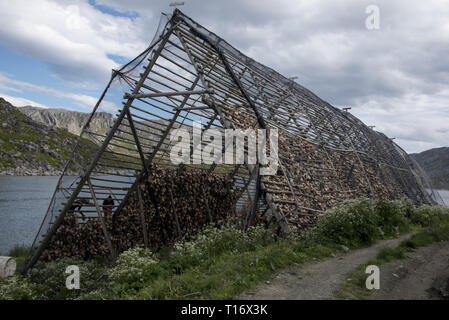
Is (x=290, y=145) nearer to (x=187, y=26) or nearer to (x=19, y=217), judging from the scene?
(x=187, y=26)

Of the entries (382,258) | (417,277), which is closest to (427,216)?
(382,258)

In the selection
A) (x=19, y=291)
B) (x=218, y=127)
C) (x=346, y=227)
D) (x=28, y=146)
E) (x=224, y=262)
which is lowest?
(x=19, y=291)

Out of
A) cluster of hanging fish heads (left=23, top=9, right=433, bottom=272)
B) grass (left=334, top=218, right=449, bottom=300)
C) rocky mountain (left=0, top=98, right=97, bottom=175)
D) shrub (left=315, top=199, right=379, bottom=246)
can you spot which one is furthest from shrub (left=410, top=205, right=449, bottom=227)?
rocky mountain (left=0, top=98, right=97, bottom=175)

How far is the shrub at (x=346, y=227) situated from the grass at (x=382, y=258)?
2.97ft

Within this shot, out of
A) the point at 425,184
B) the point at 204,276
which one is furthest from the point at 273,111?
the point at 425,184

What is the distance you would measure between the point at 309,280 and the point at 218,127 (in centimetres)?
790

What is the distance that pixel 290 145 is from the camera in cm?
1135

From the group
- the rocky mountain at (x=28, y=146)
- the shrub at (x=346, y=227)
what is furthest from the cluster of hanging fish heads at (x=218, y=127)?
the rocky mountain at (x=28, y=146)

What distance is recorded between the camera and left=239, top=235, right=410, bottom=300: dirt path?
5062 millimetres

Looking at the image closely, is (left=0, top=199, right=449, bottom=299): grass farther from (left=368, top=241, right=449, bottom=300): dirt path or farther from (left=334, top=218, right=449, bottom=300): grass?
(left=368, top=241, right=449, bottom=300): dirt path

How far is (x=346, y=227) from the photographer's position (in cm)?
916

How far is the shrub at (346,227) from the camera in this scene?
29.2ft

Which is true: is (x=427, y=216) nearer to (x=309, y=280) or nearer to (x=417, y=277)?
(x=417, y=277)

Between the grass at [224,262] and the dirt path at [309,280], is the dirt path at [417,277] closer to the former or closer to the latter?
the grass at [224,262]
